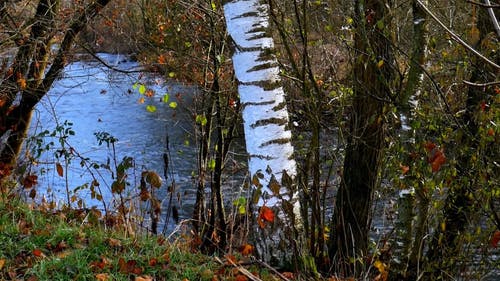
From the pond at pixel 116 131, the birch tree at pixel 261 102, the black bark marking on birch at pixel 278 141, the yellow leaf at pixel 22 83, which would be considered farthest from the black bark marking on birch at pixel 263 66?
the pond at pixel 116 131

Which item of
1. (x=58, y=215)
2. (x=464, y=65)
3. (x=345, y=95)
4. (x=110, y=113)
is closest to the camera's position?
(x=464, y=65)

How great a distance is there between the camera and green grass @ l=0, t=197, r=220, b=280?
3777 mm

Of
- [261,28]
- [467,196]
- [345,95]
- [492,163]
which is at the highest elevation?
[261,28]

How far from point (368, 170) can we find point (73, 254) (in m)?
2.47

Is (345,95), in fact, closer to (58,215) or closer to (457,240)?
(457,240)

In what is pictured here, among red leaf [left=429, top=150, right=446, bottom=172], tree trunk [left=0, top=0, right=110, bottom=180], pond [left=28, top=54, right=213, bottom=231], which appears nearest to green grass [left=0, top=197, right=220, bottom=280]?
red leaf [left=429, top=150, right=446, bottom=172]

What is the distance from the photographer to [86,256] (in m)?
4.02

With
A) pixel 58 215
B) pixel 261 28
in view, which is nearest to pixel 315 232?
pixel 261 28

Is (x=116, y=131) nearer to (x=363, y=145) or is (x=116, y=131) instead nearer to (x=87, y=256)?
(x=363, y=145)

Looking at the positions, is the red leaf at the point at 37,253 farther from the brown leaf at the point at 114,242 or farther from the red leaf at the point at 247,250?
the red leaf at the point at 247,250

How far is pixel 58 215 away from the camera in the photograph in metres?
5.29

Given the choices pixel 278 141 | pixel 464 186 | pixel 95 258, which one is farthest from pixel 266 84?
pixel 464 186

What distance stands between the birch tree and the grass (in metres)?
0.61

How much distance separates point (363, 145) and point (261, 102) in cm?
137
